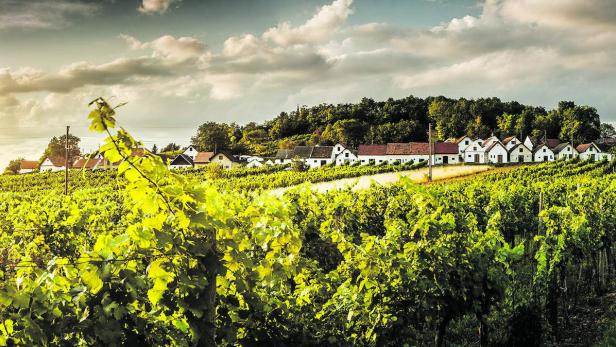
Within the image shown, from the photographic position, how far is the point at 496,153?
81688 mm

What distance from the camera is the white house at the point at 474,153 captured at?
273 ft

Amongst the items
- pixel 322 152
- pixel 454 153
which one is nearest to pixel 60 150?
pixel 322 152

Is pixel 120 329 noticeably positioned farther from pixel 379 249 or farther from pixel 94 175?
pixel 94 175

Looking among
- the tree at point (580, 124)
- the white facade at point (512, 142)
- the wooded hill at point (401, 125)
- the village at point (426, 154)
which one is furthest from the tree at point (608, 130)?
the white facade at point (512, 142)

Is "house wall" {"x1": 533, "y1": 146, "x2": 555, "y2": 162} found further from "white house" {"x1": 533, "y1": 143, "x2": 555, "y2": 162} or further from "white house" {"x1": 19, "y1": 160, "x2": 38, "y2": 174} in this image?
"white house" {"x1": 19, "y1": 160, "x2": 38, "y2": 174}

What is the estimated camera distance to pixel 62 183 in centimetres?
5966

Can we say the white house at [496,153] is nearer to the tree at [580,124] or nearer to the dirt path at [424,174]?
the dirt path at [424,174]

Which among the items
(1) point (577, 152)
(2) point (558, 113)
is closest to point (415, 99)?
(2) point (558, 113)

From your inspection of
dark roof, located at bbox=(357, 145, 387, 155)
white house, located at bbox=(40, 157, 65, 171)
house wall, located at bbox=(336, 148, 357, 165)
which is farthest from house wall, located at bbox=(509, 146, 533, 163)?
white house, located at bbox=(40, 157, 65, 171)

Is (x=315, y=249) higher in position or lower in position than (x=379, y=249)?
lower

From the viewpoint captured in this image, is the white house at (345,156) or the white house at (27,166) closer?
the white house at (345,156)

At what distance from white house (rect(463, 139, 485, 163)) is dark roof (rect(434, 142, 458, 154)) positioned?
10.0ft

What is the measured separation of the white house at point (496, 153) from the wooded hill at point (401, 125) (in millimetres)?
22469

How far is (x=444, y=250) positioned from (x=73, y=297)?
4584 millimetres
